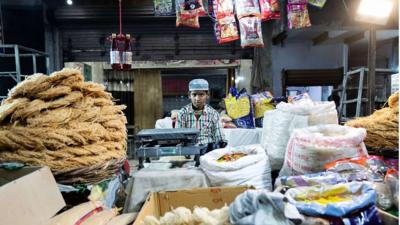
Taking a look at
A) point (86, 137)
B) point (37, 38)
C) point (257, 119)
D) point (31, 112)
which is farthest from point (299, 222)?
point (37, 38)

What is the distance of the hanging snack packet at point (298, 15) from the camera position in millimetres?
4645

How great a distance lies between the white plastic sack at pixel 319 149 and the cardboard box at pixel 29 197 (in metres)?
1.25

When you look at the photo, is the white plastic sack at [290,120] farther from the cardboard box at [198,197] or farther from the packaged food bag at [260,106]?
the packaged food bag at [260,106]

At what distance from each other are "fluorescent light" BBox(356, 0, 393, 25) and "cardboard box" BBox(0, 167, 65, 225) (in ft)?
9.03

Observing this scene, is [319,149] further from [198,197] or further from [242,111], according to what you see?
[242,111]

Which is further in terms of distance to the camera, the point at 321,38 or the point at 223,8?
the point at 321,38

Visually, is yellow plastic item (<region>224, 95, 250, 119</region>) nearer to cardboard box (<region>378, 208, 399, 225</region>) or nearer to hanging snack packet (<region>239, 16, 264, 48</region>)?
hanging snack packet (<region>239, 16, 264, 48</region>)

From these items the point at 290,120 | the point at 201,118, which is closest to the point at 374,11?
the point at 290,120

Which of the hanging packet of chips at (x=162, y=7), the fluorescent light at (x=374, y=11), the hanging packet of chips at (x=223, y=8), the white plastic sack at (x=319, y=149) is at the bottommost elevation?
the white plastic sack at (x=319, y=149)

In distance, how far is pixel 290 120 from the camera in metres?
1.93

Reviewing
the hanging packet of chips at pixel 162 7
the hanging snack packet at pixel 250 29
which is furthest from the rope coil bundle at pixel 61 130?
the hanging packet of chips at pixel 162 7

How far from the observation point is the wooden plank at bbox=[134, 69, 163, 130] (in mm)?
7254

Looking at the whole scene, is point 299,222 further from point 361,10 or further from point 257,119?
point 257,119

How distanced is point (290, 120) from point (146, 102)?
573 cm
